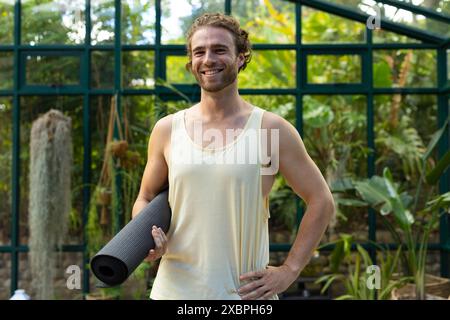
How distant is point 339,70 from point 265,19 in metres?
0.69

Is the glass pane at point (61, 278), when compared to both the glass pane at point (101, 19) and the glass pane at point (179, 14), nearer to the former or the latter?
the glass pane at point (101, 19)

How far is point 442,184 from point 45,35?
124 inches

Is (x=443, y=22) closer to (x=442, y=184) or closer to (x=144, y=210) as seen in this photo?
(x=442, y=184)

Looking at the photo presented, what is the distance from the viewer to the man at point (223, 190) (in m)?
1.41

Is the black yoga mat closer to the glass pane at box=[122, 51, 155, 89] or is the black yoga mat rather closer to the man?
the man

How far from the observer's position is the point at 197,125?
4.91 feet

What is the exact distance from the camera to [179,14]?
4840 millimetres

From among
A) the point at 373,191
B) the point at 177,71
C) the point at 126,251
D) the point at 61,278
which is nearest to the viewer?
the point at 126,251

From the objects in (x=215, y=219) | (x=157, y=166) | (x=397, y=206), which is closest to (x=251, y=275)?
(x=215, y=219)

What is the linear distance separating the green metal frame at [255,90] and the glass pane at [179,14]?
1.8 inches

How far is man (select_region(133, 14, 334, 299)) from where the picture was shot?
141 centimetres

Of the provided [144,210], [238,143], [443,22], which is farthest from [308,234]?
[443,22]

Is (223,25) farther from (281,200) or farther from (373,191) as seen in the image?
(281,200)

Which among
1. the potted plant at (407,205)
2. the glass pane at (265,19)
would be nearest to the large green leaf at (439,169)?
the potted plant at (407,205)
